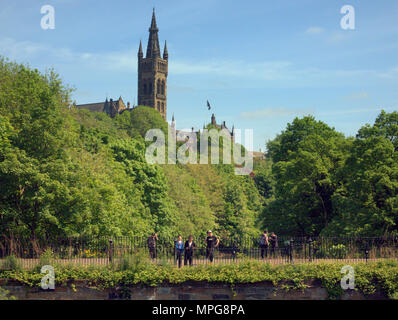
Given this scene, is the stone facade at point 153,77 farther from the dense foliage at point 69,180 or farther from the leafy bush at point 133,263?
the leafy bush at point 133,263

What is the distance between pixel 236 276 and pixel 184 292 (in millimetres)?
2382

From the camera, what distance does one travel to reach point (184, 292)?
2472cm

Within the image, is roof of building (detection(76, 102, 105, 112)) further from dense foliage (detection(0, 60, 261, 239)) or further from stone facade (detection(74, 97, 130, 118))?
dense foliage (detection(0, 60, 261, 239))

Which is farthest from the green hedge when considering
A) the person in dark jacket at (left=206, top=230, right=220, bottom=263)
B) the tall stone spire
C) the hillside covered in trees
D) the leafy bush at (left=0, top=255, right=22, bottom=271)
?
the tall stone spire

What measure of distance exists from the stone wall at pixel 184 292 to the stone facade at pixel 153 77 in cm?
15412

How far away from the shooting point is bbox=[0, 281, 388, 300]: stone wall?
80.8 ft

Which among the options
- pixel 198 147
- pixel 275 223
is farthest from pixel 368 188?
pixel 198 147

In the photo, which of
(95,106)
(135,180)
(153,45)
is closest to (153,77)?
(153,45)

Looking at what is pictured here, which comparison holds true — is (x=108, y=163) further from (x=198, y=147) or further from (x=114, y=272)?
(x=198, y=147)

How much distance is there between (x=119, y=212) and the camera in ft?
134

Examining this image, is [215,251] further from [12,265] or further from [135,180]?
[135,180]

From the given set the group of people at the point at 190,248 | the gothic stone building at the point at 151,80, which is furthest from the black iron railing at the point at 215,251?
the gothic stone building at the point at 151,80

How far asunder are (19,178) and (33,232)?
10.1 feet
